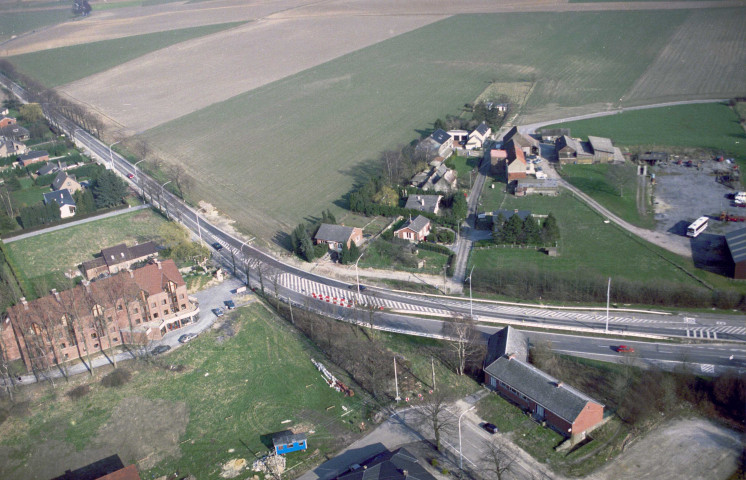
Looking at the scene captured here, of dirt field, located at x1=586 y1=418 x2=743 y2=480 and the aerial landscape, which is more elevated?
the aerial landscape

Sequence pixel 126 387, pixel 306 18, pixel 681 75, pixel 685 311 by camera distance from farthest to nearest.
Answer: pixel 306 18 < pixel 681 75 < pixel 685 311 < pixel 126 387

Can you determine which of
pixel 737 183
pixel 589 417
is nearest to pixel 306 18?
pixel 737 183

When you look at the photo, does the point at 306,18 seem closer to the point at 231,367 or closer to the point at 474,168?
the point at 474,168

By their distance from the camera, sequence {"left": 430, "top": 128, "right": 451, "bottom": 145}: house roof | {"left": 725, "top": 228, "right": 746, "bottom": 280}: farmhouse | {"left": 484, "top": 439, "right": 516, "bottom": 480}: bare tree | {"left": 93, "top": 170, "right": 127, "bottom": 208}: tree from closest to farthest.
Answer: {"left": 484, "top": 439, "right": 516, "bottom": 480}: bare tree → {"left": 725, "top": 228, "right": 746, "bottom": 280}: farmhouse → {"left": 93, "top": 170, "right": 127, "bottom": 208}: tree → {"left": 430, "top": 128, "right": 451, "bottom": 145}: house roof

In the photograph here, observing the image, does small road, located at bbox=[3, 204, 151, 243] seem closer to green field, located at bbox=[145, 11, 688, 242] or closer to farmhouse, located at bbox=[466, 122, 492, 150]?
green field, located at bbox=[145, 11, 688, 242]

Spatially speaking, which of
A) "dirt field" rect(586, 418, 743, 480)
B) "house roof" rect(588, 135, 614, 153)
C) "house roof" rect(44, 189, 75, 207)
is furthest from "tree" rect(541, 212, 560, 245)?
"house roof" rect(44, 189, 75, 207)

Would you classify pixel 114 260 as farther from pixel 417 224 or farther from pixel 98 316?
pixel 417 224

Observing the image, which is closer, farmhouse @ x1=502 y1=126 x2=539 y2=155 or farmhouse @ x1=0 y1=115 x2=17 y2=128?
farmhouse @ x1=502 y1=126 x2=539 y2=155
